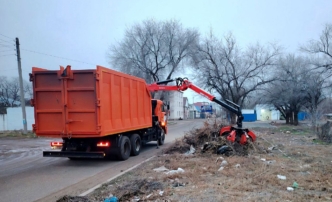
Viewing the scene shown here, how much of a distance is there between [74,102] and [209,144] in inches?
200

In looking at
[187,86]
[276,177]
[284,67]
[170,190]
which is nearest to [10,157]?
[187,86]

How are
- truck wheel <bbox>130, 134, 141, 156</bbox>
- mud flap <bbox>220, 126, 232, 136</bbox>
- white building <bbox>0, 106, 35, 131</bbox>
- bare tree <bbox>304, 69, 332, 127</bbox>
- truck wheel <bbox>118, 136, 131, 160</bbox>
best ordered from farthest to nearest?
white building <bbox>0, 106, 35, 131</bbox>
bare tree <bbox>304, 69, 332, 127</bbox>
truck wheel <bbox>130, 134, 141, 156</bbox>
mud flap <bbox>220, 126, 232, 136</bbox>
truck wheel <bbox>118, 136, 131, 160</bbox>

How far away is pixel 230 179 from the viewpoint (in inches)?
278

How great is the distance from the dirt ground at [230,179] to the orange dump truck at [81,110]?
6.28 ft

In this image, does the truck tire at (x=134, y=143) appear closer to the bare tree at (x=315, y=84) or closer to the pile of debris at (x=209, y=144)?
the pile of debris at (x=209, y=144)

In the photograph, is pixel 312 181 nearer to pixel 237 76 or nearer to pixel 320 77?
pixel 237 76

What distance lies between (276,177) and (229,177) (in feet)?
3.53

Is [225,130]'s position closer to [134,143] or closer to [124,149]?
[134,143]

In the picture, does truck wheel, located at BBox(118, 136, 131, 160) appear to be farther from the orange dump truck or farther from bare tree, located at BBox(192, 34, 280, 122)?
bare tree, located at BBox(192, 34, 280, 122)

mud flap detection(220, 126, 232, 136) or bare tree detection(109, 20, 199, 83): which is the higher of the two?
bare tree detection(109, 20, 199, 83)

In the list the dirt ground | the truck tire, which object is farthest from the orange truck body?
the dirt ground

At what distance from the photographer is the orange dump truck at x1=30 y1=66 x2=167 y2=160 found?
9.84 meters

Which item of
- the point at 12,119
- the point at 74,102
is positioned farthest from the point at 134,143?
the point at 12,119

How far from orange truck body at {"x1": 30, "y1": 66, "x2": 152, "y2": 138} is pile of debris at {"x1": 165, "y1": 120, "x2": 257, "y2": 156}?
3.10 meters
